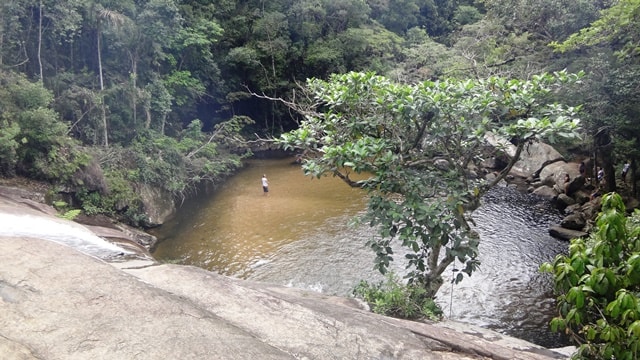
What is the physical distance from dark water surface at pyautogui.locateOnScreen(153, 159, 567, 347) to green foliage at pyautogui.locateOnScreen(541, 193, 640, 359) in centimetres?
391

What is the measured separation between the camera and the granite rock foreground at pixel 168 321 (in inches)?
142

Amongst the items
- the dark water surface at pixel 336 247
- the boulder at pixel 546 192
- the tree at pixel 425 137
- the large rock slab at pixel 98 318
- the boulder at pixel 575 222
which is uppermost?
the tree at pixel 425 137

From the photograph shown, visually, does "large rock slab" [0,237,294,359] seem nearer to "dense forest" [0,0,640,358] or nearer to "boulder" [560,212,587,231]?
"dense forest" [0,0,640,358]

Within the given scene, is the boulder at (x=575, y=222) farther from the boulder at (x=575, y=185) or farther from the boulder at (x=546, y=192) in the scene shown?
the boulder at (x=546, y=192)

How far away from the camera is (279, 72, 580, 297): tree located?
6598mm

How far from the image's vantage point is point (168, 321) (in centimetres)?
396

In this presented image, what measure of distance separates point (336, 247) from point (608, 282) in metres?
10.4

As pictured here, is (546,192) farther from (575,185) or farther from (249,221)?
(249,221)

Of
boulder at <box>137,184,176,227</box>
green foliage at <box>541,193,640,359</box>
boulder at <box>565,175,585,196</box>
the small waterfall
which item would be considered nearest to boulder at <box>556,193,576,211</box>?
boulder at <box>565,175,585,196</box>

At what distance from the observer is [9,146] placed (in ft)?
38.0

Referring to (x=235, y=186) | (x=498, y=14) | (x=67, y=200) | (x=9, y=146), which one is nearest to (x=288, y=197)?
(x=235, y=186)

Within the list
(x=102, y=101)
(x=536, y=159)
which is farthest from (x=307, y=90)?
(x=536, y=159)

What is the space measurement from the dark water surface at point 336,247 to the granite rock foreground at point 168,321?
293cm

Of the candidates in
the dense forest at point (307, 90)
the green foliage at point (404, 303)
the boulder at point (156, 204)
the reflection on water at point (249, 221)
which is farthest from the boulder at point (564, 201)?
the boulder at point (156, 204)
